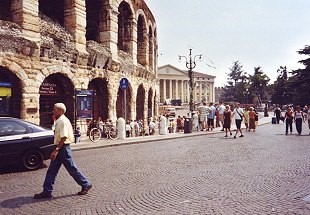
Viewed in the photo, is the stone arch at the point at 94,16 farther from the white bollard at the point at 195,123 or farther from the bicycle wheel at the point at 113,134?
the white bollard at the point at 195,123

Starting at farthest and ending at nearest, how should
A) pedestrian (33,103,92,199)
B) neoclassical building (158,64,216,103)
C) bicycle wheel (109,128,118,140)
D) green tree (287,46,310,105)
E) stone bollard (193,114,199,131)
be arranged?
neoclassical building (158,64,216,103) < green tree (287,46,310,105) < stone bollard (193,114,199,131) < bicycle wheel (109,128,118,140) < pedestrian (33,103,92,199)

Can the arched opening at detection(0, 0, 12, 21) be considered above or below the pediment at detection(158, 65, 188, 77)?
below

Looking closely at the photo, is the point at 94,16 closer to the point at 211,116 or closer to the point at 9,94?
the point at 9,94

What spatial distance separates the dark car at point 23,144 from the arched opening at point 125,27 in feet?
43.1

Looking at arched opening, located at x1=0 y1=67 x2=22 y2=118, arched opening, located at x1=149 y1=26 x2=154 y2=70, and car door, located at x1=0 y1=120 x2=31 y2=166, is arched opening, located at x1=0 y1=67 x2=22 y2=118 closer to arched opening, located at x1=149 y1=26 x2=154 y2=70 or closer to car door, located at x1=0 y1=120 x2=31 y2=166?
car door, located at x1=0 y1=120 x2=31 y2=166

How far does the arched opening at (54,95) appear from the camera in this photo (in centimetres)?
1492

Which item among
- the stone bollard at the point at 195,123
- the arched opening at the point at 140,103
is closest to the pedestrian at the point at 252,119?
the stone bollard at the point at 195,123

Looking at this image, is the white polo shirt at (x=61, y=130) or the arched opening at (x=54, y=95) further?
the arched opening at (x=54, y=95)

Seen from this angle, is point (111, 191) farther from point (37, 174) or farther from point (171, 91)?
point (171, 91)

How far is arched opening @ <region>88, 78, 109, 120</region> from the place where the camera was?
18005 mm

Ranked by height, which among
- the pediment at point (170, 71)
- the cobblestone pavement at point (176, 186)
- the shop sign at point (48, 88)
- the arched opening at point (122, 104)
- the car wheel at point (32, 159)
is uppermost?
the pediment at point (170, 71)

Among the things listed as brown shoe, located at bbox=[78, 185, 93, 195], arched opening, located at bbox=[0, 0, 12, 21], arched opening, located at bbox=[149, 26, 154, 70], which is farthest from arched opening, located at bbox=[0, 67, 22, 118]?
arched opening, located at bbox=[149, 26, 154, 70]

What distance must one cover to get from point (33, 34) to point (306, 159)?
37.1 ft

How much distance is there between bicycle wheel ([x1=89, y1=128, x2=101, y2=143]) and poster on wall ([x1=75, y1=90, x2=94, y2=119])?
1.06 metres
